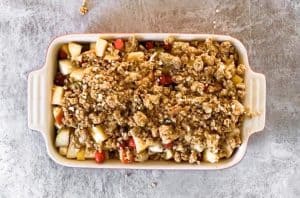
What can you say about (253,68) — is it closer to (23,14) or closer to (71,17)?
(71,17)

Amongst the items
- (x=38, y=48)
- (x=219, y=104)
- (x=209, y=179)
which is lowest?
(x=209, y=179)

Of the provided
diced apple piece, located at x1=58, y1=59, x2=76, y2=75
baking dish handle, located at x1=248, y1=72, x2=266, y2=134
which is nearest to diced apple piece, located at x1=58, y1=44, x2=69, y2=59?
diced apple piece, located at x1=58, y1=59, x2=76, y2=75

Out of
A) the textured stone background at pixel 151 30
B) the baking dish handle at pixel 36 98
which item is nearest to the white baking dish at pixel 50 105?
the baking dish handle at pixel 36 98

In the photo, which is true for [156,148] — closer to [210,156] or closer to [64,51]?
[210,156]

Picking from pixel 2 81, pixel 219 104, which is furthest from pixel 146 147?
pixel 2 81

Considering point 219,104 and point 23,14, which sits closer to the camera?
point 219,104

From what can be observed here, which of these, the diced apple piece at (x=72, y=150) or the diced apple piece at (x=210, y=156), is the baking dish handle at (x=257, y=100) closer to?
the diced apple piece at (x=210, y=156)
